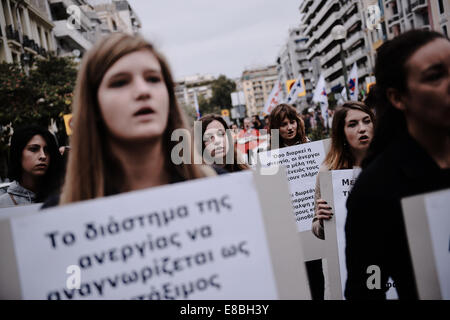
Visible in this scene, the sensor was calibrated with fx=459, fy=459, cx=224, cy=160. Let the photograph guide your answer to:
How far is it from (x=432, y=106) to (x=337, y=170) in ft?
5.75

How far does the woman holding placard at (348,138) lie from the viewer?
3328mm

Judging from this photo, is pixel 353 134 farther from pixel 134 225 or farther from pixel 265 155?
pixel 134 225

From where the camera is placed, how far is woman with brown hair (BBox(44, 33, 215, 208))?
58.6 inches

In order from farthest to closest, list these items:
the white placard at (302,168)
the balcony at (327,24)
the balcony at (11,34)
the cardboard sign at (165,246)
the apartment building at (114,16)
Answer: the balcony at (327,24)
the apartment building at (114,16)
the balcony at (11,34)
the white placard at (302,168)
the cardboard sign at (165,246)

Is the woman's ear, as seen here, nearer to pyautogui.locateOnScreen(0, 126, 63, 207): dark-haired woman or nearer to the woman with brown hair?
the woman with brown hair

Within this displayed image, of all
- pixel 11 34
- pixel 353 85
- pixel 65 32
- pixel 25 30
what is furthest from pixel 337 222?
pixel 65 32

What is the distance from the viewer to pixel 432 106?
60.1 inches

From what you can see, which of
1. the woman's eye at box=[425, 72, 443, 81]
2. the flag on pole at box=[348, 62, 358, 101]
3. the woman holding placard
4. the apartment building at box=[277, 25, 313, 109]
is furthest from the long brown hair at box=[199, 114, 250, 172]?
the apartment building at box=[277, 25, 313, 109]

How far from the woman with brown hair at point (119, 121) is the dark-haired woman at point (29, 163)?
2.03 metres

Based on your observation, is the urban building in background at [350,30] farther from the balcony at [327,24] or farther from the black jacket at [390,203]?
the black jacket at [390,203]

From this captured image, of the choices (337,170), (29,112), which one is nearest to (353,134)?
(337,170)

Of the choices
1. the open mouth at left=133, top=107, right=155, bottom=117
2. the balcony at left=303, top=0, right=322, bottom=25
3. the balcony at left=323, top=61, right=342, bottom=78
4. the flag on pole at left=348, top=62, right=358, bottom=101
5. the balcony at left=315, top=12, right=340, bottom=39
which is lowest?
the open mouth at left=133, top=107, right=155, bottom=117

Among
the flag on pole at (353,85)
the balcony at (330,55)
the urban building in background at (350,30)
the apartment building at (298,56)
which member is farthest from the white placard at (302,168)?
the apartment building at (298,56)

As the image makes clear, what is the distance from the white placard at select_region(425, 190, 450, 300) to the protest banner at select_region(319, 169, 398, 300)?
1.59 meters
